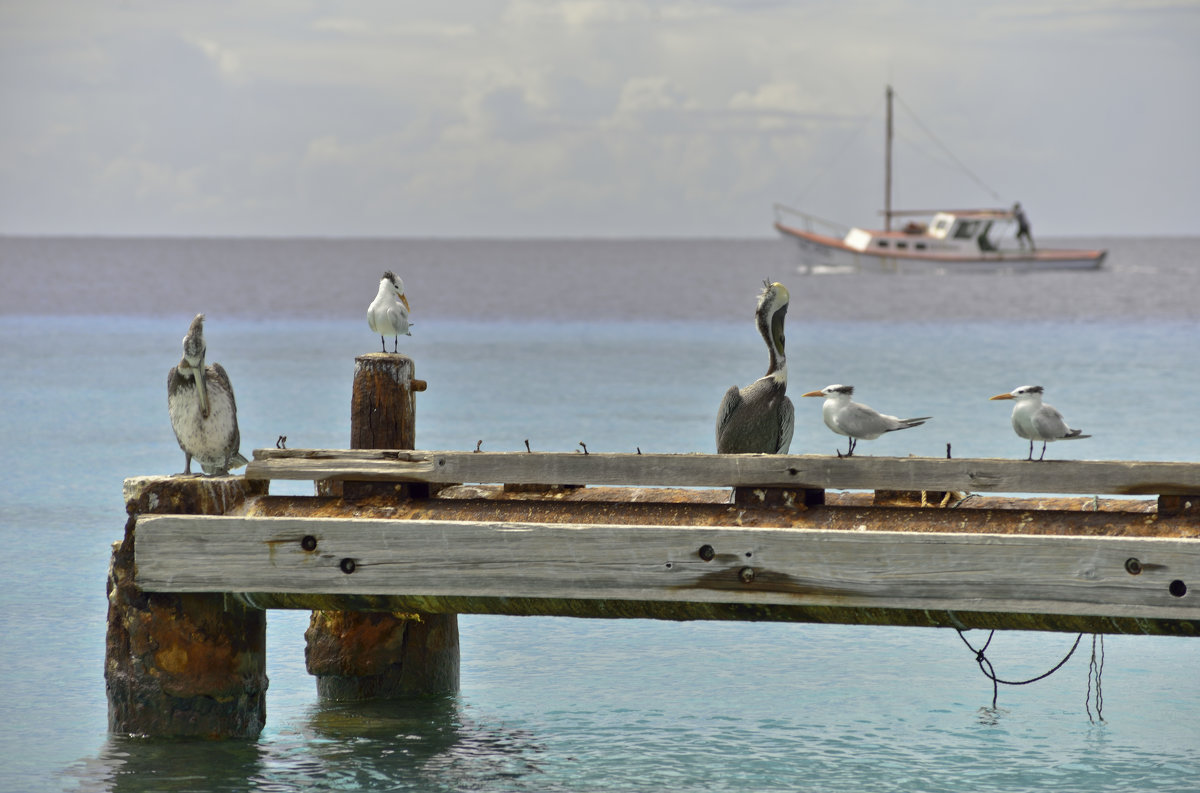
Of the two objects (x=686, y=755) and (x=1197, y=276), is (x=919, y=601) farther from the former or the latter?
(x=1197, y=276)

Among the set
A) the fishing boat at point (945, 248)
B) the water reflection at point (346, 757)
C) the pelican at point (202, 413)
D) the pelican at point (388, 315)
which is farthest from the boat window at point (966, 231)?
the pelican at point (202, 413)

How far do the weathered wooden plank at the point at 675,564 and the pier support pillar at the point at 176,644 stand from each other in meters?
0.19

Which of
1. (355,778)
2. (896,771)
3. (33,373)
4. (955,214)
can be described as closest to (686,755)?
(896,771)

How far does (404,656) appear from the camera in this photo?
830cm

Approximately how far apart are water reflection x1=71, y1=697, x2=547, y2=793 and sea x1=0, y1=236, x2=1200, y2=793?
2cm

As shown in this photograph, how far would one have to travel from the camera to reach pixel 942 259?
3115 inches

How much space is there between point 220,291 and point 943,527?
79254 mm

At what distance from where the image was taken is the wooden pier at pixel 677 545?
5.79m

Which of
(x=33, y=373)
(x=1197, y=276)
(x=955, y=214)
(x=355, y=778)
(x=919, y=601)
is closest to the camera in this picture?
(x=919, y=601)

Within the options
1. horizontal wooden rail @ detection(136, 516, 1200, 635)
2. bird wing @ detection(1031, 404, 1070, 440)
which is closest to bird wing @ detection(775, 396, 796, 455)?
bird wing @ detection(1031, 404, 1070, 440)

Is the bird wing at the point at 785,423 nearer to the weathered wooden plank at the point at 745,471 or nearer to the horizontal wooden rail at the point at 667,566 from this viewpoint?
the weathered wooden plank at the point at 745,471

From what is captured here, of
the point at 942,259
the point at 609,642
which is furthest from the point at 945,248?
the point at 609,642

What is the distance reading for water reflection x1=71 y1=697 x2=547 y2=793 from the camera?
700cm

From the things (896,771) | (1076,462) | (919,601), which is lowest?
(896,771)
